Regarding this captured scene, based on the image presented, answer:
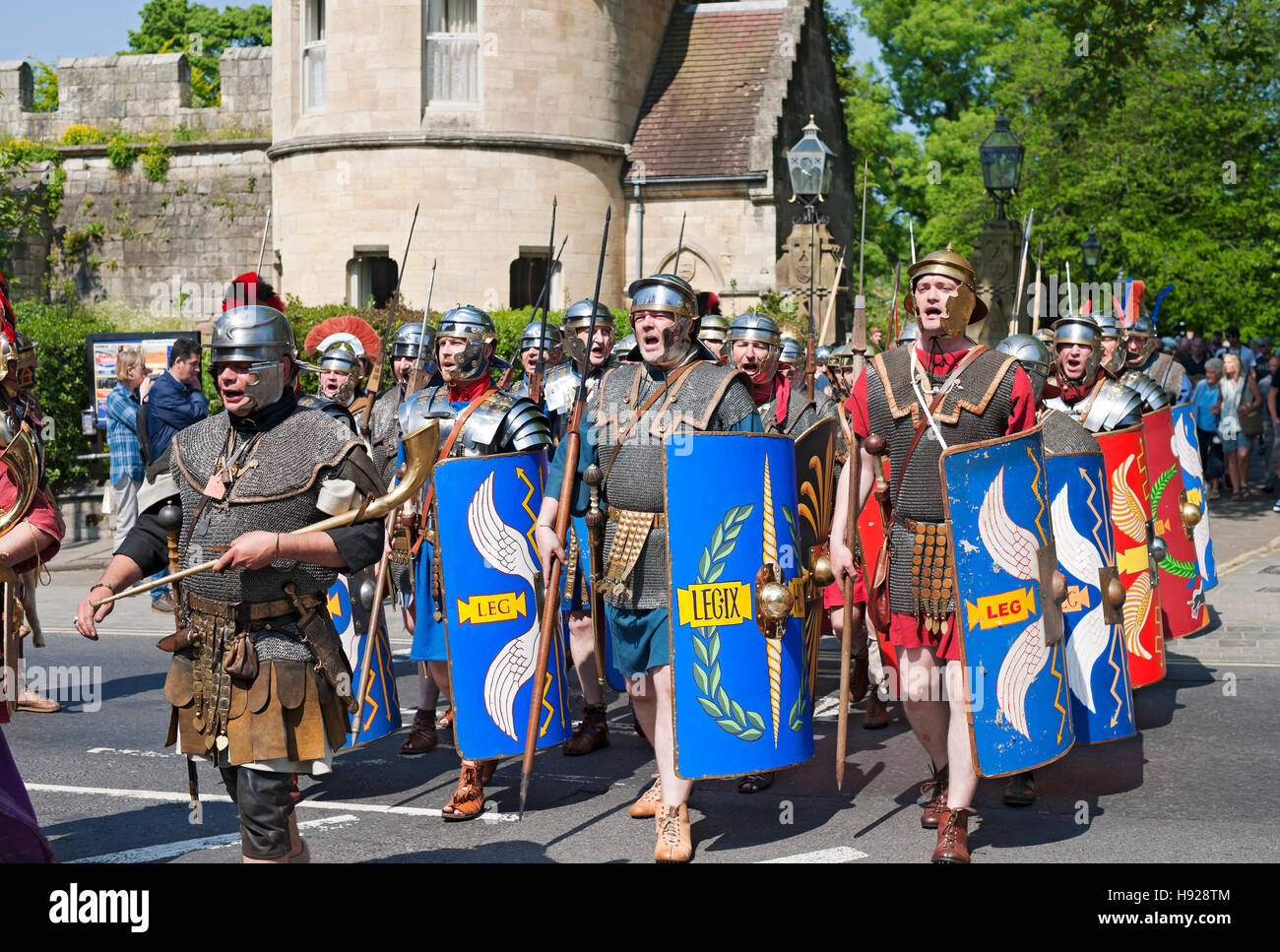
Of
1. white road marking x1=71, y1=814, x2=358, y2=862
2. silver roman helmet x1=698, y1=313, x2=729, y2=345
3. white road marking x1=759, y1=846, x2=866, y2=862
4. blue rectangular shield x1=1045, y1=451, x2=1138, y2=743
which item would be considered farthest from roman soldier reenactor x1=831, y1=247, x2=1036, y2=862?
silver roman helmet x1=698, y1=313, x2=729, y2=345

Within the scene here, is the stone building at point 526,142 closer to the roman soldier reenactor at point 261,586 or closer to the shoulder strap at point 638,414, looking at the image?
the shoulder strap at point 638,414

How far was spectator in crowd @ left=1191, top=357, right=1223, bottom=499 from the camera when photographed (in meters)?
16.8

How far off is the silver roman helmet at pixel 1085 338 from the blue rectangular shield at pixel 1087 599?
1158 millimetres

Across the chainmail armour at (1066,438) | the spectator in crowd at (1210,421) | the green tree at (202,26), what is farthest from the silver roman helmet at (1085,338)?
the green tree at (202,26)

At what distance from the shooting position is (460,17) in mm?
20656

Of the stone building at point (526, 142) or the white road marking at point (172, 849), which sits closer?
the white road marking at point (172, 849)

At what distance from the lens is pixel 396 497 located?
13.6 ft

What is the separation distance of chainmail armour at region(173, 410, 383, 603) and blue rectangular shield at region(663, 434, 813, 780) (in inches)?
54.1

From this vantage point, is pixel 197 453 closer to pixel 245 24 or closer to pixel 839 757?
pixel 839 757

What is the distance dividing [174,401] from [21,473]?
6.32 metres

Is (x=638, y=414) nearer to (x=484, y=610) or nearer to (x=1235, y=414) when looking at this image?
(x=484, y=610)

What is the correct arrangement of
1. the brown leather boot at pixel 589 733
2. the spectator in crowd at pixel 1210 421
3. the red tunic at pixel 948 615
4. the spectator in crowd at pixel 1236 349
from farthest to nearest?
1. the spectator in crowd at pixel 1236 349
2. the spectator in crowd at pixel 1210 421
3. the brown leather boot at pixel 589 733
4. the red tunic at pixel 948 615

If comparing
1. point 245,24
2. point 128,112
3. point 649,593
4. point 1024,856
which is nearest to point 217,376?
point 649,593

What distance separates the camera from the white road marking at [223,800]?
5910 mm
